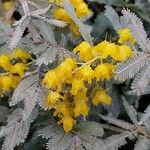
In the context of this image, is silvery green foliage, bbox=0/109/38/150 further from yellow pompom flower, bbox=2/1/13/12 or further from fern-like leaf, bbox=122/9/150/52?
yellow pompom flower, bbox=2/1/13/12

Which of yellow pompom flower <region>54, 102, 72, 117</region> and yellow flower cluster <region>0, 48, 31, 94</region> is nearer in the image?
yellow pompom flower <region>54, 102, 72, 117</region>

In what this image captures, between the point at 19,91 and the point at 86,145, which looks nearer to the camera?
the point at 19,91

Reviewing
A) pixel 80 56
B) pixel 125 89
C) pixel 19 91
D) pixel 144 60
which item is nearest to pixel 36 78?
pixel 19 91

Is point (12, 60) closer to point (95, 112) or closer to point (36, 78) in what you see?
point (36, 78)

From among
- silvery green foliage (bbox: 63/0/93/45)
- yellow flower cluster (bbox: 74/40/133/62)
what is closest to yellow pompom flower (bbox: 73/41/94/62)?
yellow flower cluster (bbox: 74/40/133/62)

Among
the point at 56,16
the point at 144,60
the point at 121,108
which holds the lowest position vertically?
the point at 121,108

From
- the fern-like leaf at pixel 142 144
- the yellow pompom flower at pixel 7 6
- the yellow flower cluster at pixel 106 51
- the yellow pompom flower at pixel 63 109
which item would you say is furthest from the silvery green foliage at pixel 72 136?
the yellow pompom flower at pixel 7 6
